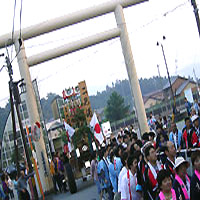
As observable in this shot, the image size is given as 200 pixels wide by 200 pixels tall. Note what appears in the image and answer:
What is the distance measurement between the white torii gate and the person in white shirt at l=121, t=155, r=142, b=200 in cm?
1314

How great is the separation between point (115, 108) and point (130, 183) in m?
80.3

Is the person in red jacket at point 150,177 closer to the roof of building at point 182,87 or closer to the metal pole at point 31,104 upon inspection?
the metal pole at point 31,104

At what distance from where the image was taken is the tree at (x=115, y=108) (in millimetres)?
86562

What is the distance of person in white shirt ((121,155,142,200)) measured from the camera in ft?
21.7

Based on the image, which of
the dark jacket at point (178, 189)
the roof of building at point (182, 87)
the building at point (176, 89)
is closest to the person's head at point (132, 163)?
the dark jacket at point (178, 189)

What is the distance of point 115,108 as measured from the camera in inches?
3420

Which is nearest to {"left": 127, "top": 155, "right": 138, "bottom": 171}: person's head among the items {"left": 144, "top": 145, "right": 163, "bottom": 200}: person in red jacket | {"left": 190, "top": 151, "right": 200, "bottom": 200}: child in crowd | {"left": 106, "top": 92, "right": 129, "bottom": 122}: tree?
{"left": 144, "top": 145, "right": 163, "bottom": 200}: person in red jacket

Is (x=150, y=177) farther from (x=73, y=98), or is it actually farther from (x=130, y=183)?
(x=73, y=98)

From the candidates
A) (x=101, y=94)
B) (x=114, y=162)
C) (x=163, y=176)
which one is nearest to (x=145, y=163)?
(x=163, y=176)

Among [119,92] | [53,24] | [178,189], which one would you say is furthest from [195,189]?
[119,92]

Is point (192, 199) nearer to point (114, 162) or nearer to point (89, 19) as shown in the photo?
point (114, 162)

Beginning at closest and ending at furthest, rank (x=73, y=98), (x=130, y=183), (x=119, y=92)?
(x=130, y=183) → (x=73, y=98) → (x=119, y=92)

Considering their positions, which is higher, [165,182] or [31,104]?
Result: [31,104]

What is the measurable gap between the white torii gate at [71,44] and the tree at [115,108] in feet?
211
